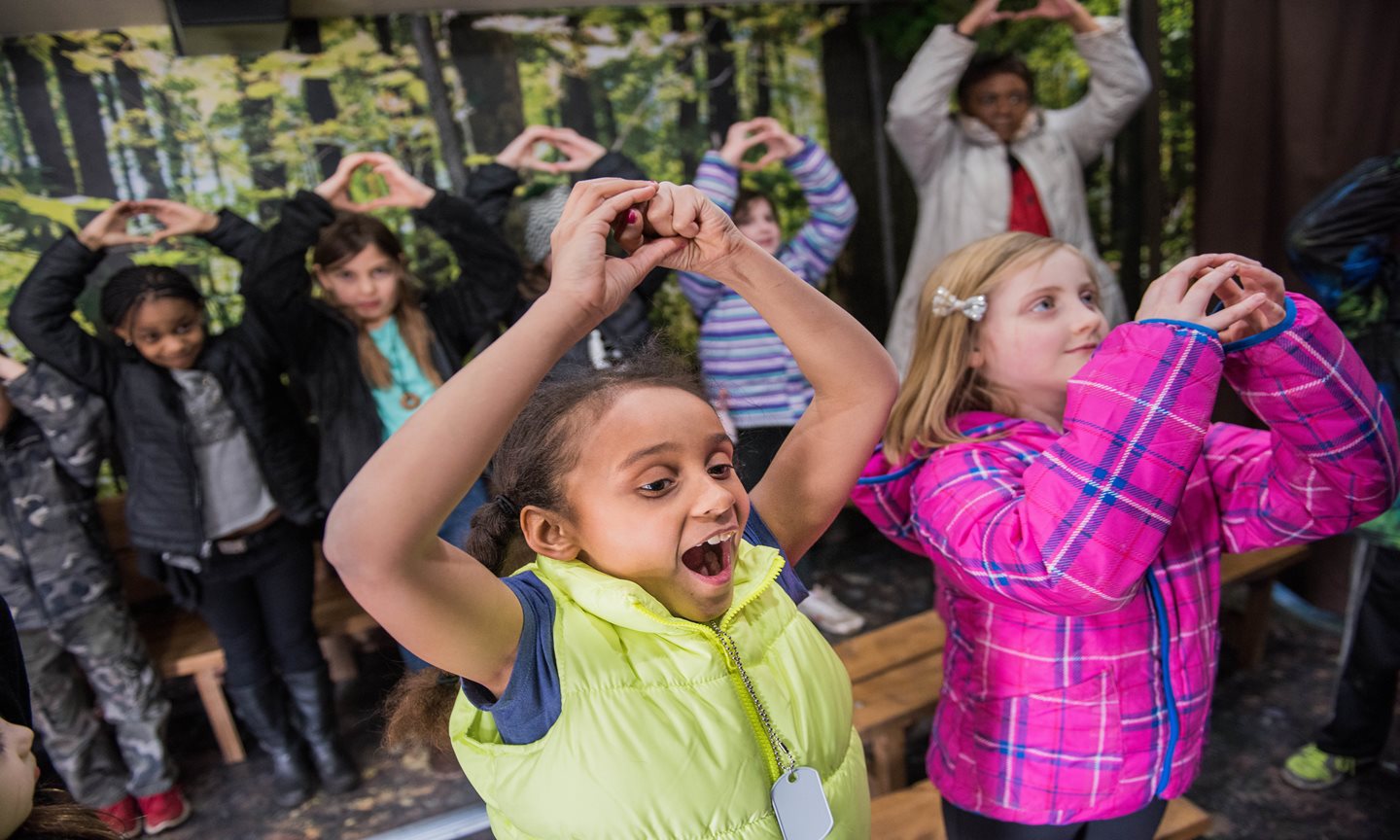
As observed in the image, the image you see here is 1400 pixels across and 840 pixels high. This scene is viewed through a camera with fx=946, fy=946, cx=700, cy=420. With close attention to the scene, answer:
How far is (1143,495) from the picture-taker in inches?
41.2

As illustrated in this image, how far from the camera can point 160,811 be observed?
2.68 meters

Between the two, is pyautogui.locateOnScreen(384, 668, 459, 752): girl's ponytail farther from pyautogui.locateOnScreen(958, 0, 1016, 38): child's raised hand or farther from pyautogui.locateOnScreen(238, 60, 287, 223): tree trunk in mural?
pyautogui.locateOnScreen(958, 0, 1016, 38): child's raised hand

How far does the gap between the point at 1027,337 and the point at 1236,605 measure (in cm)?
240

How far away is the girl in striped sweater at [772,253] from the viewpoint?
3010 mm

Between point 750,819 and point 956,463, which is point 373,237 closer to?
point 956,463

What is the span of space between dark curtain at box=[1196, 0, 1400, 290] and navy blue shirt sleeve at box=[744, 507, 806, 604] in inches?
107

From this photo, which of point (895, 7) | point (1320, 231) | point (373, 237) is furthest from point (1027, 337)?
point (895, 7)

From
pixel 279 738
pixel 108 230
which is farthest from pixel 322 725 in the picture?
pixel 108 230

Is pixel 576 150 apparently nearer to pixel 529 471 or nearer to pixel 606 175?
pixel 606 175

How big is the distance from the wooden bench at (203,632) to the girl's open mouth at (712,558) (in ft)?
7.35

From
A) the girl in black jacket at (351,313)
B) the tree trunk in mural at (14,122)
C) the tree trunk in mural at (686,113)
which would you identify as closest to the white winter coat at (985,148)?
the tree trunk in mural at (686,113)

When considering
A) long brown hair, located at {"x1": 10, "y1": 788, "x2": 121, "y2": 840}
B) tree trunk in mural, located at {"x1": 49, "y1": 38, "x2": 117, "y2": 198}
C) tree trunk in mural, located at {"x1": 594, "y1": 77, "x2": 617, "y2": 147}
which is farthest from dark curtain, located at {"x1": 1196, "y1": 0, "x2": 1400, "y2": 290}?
tree trunk in mural, located at {"x1": 49, "y1": 38, "x2": 117, "y2": 198}

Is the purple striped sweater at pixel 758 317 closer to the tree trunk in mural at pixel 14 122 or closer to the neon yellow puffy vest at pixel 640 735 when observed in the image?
the neon yellow puffy vest at pixel 640 735

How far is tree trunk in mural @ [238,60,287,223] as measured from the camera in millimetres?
3141
